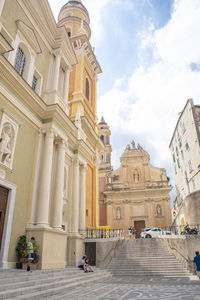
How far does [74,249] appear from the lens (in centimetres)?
1301

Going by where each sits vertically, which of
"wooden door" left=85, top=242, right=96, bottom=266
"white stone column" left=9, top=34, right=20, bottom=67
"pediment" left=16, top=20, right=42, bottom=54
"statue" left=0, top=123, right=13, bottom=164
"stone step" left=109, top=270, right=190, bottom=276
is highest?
"pediment" left=16, top=20, right=42, bottom=54

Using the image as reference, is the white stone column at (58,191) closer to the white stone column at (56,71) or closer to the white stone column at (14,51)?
the white stone column at (56,71)

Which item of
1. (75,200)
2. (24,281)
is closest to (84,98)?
(75,200)

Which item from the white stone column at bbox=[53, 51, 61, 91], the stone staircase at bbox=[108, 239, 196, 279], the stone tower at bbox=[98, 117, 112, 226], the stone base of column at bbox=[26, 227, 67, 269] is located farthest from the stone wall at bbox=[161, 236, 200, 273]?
the stone tower at bbox=[98, 117, 112, 226]

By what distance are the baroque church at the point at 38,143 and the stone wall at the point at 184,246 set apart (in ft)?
20.0

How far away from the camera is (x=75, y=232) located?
13.7 meters

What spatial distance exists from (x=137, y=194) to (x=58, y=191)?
25362mm

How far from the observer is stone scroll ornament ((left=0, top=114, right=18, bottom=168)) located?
884cm

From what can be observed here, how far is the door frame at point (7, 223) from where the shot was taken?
8.14 meters

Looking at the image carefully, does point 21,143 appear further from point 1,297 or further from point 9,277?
point 1,297

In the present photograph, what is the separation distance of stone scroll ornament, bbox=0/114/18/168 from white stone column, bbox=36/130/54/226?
191 centimetres

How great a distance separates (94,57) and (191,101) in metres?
11.9

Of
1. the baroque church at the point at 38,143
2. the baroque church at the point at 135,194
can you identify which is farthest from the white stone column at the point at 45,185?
the baroque church at the point at 135,194

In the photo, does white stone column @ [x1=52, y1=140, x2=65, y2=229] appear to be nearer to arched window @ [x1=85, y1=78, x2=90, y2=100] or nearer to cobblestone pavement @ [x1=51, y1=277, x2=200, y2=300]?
cobblestone pavement @ [x1=51, y1=277, x2=200, y2=300]
